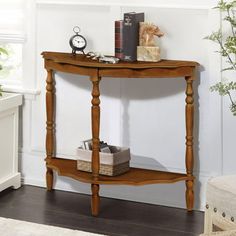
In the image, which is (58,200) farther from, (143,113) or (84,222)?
(143,113)

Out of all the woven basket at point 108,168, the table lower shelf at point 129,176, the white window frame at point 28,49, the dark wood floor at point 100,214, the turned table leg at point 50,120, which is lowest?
the dark wood floor at point 100,214

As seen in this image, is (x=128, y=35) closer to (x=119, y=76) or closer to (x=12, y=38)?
(x=119, y=76)

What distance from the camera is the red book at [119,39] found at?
4055 millimetres

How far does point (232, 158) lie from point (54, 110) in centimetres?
125

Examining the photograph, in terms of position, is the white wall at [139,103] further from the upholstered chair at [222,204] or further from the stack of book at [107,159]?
the upholstered chair at [222,204]

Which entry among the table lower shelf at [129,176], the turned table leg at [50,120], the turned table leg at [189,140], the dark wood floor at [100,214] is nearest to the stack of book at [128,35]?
the turned table leg at [189,140]

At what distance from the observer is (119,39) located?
161 inches

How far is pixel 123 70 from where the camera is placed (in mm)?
3938

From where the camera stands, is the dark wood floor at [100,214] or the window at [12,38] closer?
the dark wood floor at [100,214]

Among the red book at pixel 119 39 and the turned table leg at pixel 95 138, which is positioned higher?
the red book at pixel 119 39

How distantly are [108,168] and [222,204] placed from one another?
3.76ft

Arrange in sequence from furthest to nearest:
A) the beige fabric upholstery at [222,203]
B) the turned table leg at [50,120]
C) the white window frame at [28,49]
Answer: the white window frame at [28,49]
the turned table leg at [50,120]
the beige fabric upholstery at [222,203]

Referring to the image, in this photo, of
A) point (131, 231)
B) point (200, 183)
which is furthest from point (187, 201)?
point (131, 231)

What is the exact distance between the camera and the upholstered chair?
3062mm
